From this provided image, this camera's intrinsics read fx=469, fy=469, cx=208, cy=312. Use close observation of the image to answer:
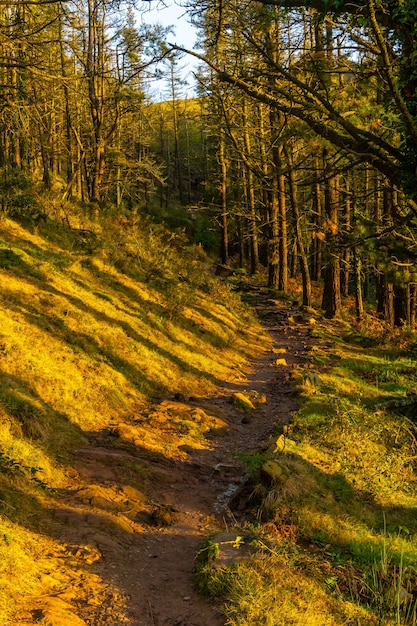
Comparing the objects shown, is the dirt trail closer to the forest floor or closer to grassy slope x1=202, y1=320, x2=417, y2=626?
the forest floor

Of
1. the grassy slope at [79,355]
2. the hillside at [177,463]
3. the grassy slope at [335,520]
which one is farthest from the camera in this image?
the grassy slope at [79,355]

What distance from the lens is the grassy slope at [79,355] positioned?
14.7 ft

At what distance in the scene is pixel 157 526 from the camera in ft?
16.7

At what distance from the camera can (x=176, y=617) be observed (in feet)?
11.6

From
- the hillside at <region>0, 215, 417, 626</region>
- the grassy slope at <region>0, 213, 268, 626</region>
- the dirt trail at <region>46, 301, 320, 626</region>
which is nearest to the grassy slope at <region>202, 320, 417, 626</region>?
the hillside at <region>0, 215, 417, 626</region>

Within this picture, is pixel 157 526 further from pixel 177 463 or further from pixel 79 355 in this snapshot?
pixel 79 355

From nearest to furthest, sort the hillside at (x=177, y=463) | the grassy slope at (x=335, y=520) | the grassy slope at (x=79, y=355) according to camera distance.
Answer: the grassy slope at (x=335, y=520), the hillside at (x=177, y=463), the grassy slope at (x=79, y=355)

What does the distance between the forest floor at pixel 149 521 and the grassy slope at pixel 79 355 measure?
0.66ft

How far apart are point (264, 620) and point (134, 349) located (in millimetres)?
7458

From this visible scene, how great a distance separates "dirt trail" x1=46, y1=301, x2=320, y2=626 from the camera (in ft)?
11.8

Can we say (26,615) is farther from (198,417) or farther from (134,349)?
(134,349)

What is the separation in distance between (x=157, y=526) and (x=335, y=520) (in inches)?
76.5

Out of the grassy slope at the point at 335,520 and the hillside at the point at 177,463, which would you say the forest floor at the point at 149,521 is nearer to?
the hillside at the point at 177,463

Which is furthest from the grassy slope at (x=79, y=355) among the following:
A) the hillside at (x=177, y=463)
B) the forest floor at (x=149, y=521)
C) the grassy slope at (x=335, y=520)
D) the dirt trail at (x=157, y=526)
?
the grassy slope at (x=335, y=520)
